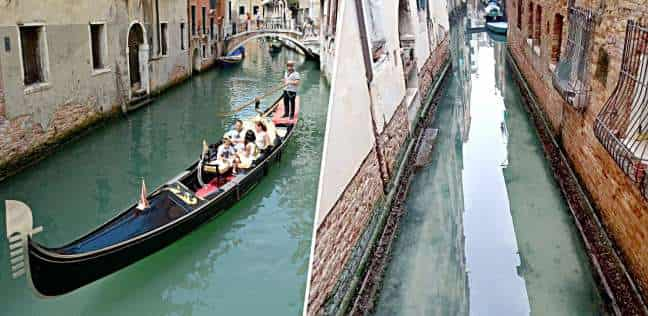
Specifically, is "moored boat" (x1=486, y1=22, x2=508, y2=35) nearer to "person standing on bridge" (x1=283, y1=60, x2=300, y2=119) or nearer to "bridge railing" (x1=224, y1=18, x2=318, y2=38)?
"bridge railing" (x1=224, y1=18, x2=318, y2=38)

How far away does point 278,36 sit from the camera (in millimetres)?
15938

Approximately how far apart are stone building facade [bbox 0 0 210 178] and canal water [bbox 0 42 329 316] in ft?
0.85

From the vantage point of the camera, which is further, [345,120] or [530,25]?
[530,25]

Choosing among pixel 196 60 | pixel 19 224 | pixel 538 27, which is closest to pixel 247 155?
pixel 19 224

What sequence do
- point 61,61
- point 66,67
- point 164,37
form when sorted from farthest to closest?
point 164,37, point 66,67, point 61,61

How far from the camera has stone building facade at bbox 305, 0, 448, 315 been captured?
2.95 meters

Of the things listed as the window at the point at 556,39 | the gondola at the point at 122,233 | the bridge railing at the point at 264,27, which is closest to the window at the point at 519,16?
the window at the point at 556,39

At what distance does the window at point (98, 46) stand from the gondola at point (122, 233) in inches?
143

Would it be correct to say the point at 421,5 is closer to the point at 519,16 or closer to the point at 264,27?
the point at 519,16

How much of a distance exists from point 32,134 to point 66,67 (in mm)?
1108

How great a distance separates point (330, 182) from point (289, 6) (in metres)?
20.2

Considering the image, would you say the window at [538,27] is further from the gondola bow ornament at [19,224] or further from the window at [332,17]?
the gondola bow ornament at [19,224]

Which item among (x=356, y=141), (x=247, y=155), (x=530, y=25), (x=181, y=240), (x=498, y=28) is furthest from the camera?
(x=498, y=28)

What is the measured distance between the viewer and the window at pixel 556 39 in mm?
6978
